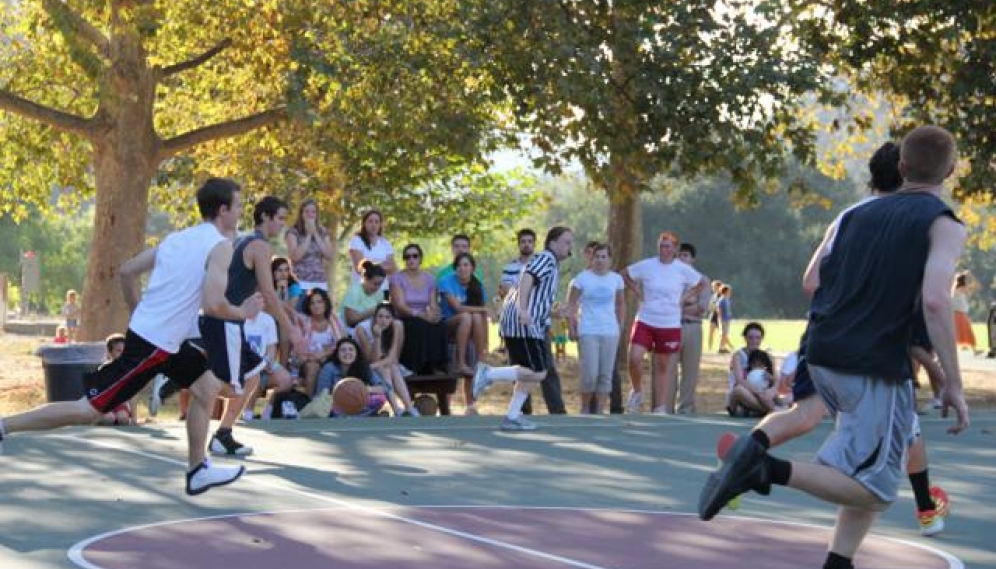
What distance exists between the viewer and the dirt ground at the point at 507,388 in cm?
2588

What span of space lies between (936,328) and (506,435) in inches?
378

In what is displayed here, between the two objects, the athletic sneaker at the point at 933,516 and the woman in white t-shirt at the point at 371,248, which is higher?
the woman in white t-shirt at the point at 371,248

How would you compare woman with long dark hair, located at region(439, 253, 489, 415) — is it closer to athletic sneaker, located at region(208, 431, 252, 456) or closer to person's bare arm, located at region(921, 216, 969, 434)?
athletic sneaker, located at region(208, 431, 252, 456)

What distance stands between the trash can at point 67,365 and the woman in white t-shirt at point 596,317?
4.91 meters

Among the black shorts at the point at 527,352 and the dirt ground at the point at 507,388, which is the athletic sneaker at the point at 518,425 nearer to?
the black shorts at the point at 527,352

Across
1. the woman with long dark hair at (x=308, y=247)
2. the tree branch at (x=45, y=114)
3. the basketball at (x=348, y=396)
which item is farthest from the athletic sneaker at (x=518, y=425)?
Answer: the tree branch at (x=45, y=114)

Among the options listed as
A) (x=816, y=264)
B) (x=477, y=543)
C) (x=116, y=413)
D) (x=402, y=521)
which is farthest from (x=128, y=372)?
(x=116, y=413)

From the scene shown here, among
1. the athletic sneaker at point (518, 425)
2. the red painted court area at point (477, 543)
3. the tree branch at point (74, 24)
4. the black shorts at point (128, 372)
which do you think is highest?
the tree branch at point (74, 24)

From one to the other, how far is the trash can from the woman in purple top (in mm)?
3192

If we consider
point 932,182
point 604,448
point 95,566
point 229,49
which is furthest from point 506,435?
point 229,49

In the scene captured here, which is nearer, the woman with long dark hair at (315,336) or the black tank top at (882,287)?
the black tank top at (882,287)

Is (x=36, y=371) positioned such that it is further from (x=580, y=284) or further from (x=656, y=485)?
(x=656, y=485)

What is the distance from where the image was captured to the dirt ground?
25875mm

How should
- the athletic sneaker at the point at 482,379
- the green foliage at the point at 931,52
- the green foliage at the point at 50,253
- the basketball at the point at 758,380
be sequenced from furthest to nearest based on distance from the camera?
1. the green foliage at the point at 50,253
2. the green foliage at the point at 931,52
3. the basketball at the point at 758,380
4. the athletic sneaker at the point at 482,379
